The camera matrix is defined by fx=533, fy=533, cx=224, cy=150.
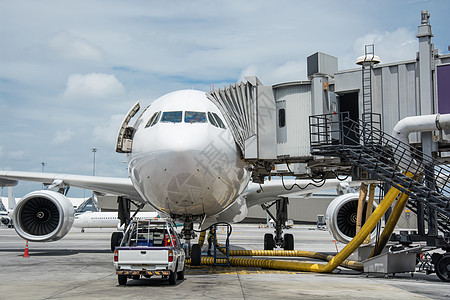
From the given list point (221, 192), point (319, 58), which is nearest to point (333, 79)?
point (319, 58)

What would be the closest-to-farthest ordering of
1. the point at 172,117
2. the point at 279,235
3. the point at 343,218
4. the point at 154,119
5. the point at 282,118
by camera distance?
the point at 172,117
the point at 154,119
the point at 282,118
the point at 343,218
the point at 279,235

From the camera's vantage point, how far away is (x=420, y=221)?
44.1 feet

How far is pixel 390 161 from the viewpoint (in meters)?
12.8

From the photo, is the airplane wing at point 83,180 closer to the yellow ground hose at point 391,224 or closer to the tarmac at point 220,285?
the tarmac at point 220,285

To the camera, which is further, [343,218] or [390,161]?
[343,218]

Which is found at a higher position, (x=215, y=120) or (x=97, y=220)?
(x=215, y=120)

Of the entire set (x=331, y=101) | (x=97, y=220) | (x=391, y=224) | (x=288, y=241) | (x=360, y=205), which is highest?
(x=331, y=101)

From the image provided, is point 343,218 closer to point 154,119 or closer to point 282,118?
point 282,118

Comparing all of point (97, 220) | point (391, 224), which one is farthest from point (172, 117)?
point (97, 220)

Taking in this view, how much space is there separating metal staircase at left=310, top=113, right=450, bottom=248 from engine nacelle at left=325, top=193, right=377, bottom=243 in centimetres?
341

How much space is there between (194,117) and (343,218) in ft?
22.5

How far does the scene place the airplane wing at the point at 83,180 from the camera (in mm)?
18812

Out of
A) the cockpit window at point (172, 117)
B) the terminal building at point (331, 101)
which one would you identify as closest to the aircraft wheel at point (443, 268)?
the terminal building at point (331, 101)

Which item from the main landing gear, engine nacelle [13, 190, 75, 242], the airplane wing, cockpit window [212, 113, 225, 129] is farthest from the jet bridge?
engine nacelle [13, 190, 75, 242]
